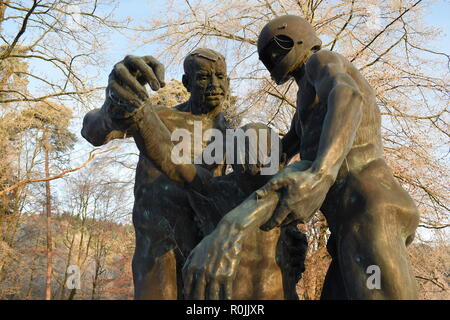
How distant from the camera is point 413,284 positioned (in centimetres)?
182

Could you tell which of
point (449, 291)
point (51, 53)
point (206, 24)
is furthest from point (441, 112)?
point (51, 53)

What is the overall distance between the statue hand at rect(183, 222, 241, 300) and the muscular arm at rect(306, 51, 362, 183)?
42cm

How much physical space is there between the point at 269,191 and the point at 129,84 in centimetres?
85

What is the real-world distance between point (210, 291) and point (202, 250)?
0.45 feet

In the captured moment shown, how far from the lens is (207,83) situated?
2.66 metres

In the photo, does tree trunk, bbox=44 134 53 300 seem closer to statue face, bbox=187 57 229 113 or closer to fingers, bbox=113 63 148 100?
statue face, bbox=187 57 229 113

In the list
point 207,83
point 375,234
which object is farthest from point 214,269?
point 207,83

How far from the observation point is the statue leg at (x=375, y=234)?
1.75m

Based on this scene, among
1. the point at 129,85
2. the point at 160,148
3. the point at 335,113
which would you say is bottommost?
the point at 335,113

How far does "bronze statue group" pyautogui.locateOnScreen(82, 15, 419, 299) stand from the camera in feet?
5.21

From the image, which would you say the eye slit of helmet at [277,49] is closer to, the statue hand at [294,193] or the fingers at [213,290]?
the statue hand at [294,193]

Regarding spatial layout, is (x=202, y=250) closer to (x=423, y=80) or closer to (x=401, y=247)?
(x=401, y=247)

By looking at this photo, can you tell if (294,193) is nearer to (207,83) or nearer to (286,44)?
(286,44)

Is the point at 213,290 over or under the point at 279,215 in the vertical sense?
under
